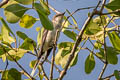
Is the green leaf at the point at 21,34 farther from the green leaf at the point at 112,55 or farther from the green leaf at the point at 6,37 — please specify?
the green leaf at the point at 112,55

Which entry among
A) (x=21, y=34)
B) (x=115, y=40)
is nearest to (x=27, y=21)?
(x=21, y=34)

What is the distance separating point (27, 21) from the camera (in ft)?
3.29

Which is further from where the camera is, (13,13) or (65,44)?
(65,44)

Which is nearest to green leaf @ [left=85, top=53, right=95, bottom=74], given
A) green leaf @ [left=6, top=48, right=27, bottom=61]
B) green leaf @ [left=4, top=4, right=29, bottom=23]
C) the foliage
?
the foliage

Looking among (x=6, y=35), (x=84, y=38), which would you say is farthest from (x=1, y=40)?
(x=84, y=38)

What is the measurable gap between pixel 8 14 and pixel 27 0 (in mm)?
81

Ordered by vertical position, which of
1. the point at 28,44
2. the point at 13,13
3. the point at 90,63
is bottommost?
the point at 90,63

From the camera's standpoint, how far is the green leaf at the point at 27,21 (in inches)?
39.3

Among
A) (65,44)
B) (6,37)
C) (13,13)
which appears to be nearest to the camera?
(13,13)

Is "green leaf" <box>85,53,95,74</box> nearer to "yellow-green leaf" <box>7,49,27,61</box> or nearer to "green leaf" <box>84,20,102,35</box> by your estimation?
"green leaf" <box>84,20,102,35</box>

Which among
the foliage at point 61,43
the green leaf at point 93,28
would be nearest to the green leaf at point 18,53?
the foliage at point 61,43

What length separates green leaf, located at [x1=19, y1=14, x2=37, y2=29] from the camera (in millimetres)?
999

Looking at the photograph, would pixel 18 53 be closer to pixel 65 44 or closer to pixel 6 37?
pixel 6 37

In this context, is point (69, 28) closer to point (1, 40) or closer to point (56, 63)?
point (56, 63)
